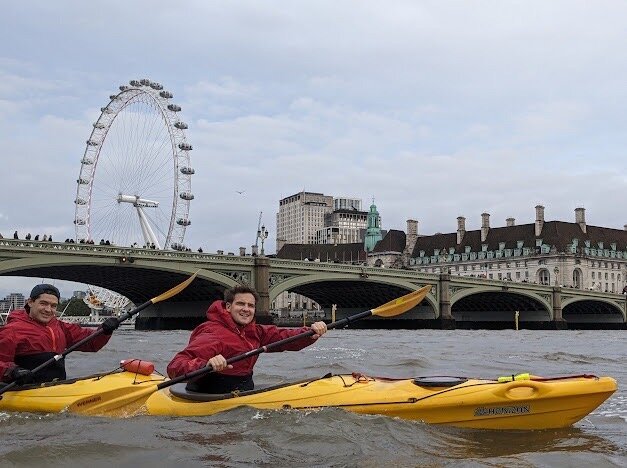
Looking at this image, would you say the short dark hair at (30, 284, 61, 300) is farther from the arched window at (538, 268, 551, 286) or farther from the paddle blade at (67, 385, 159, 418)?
the arched window at (538, 268, 551, 286)

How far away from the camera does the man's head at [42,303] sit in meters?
9.42

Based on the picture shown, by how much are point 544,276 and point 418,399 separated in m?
Answer: 106

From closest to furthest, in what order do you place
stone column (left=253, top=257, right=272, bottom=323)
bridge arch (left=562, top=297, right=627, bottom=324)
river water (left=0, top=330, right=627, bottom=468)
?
1. river water (left=0, top=330, right=627, bottom=468)
2. stone column (left=253, top=257, right=272, bottom=323)
3. bridge arch (left=562, top=297, right=627, bottom=324)

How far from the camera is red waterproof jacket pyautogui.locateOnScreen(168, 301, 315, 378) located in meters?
8.00

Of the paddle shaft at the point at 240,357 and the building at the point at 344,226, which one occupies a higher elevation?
the building at the point at 344,226

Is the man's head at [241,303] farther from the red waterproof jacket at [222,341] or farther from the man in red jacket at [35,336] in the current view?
the man in red jacket at [35,336]

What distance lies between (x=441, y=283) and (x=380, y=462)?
174 ft

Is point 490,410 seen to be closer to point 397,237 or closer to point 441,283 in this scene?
point 441,283

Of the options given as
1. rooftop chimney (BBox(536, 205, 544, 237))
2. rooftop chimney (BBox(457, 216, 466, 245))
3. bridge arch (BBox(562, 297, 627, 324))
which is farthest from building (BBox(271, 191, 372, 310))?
bridge arch (BBox(562, 297, 627, 324))

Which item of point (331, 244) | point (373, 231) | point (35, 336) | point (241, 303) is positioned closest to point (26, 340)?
point (35, 336)

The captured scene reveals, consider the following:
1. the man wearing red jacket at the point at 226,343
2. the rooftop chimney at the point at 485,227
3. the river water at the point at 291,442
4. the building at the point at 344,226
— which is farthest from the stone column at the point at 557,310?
the building at the point at 344,226

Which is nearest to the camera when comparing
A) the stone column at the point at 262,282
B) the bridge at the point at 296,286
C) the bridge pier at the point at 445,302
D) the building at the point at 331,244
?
the bridge at the point at 296,286

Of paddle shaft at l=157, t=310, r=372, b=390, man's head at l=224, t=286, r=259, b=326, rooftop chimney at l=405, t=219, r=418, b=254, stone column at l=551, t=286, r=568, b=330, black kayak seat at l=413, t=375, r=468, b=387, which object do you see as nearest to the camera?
paddle shaft at l=157, t=310, r=372, b=390

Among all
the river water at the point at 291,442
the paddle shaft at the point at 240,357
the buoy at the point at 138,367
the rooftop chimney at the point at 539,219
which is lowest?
the river water at the point at 291,442
